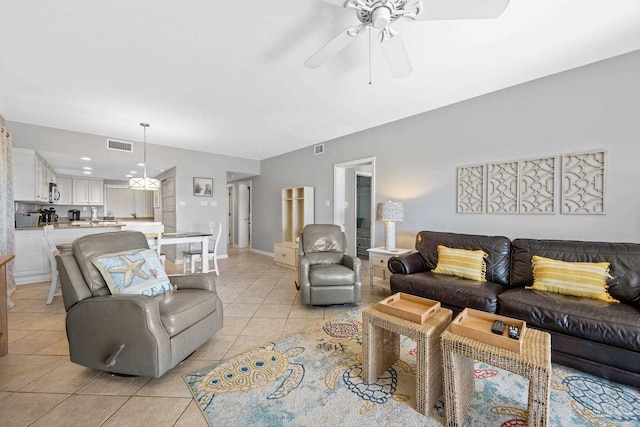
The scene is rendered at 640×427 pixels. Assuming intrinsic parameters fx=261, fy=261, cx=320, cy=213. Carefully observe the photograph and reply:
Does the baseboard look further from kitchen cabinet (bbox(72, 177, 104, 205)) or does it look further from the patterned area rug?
kitchen cabinet (bbox(72, 177, 104, 205))

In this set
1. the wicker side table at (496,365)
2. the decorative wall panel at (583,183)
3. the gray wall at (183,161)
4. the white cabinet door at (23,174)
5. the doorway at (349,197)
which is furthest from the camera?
the doorway at (349,197)

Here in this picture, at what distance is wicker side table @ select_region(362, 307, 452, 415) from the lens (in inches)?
56.6

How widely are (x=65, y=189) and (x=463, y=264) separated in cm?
919

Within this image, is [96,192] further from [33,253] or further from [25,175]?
[33,253]

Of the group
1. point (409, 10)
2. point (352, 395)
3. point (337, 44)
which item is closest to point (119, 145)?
point (337, 44)

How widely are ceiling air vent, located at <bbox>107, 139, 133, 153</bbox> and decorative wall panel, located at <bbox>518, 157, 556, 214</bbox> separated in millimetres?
6166

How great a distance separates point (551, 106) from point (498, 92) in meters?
0.54

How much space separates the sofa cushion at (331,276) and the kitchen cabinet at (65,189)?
7.62 metres

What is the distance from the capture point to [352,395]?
5.21 feet

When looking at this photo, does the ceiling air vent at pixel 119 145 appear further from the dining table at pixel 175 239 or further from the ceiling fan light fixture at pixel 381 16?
the ceiling fan light fixture at pixel 381 16

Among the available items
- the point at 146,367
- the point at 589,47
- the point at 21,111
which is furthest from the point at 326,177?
the point at 21,111

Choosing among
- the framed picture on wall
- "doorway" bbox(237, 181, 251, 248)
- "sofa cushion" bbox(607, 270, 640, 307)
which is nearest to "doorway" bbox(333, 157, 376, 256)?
"sofa cushion" bbox(607, 270, 640, 307)

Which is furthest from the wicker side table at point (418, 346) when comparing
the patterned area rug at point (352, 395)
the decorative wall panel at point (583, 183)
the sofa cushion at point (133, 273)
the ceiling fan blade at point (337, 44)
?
the decorative wall panel at point (583, 183)

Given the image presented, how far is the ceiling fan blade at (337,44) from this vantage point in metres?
1.60
